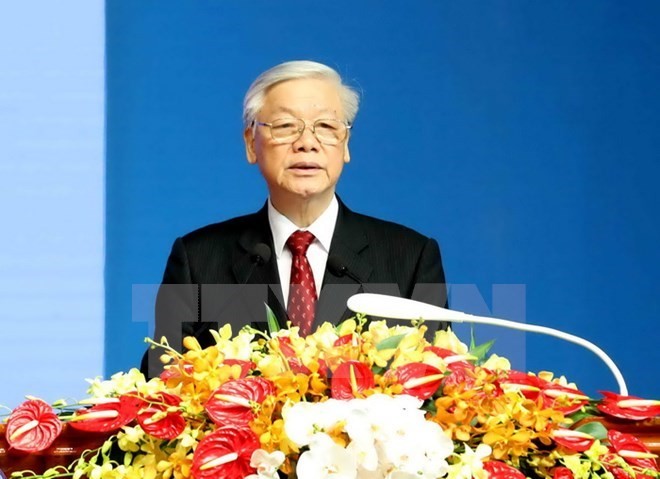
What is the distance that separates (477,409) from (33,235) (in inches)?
83.9

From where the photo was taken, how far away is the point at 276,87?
6.89 feet

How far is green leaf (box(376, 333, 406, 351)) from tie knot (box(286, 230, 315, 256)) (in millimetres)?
1119

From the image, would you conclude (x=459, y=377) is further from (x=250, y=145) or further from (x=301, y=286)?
(x=250, y=145)

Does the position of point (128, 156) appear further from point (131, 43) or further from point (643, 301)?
point (643, 301)

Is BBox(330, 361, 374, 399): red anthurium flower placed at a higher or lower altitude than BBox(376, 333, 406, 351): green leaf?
lower

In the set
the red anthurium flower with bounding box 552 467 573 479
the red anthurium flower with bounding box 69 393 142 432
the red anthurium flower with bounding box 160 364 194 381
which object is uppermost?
the red anthurium flower with bounding box 160 364 194 381

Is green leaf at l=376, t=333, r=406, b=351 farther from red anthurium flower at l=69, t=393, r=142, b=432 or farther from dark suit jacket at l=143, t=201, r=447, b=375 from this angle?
dark suit jacket at l=143, t=201, r=447, b=375

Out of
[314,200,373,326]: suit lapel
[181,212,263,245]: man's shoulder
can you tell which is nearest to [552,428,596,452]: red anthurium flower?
[314,200,373,326]: suit lapel

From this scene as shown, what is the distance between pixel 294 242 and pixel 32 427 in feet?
3.67

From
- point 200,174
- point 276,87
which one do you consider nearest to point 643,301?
point 200,174

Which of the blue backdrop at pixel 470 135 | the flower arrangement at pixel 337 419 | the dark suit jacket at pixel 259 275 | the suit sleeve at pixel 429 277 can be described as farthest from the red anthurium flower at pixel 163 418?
the blue backdrop at pixel 470 135

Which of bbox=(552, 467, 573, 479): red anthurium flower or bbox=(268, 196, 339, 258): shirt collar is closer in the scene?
bbox=(552, 467, 573, 479): red anthurium flower

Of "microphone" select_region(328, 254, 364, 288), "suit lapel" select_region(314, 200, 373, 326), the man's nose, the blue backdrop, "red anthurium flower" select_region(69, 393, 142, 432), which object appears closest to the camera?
"red anthurium flower" select_region(69, 393, 142, 432)

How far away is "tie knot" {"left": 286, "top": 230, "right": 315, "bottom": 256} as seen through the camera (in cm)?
209
